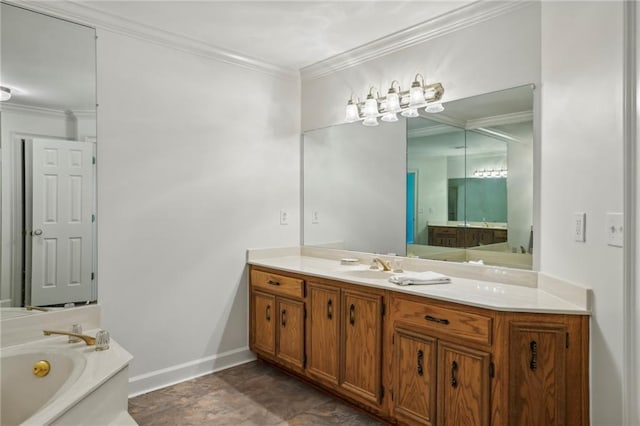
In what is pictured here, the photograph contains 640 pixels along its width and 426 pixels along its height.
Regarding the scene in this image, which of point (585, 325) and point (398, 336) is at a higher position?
point (585, 325)

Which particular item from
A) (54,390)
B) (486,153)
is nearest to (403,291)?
(486,153)

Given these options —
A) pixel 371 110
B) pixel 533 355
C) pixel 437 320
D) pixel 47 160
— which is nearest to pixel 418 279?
pixel 437 320

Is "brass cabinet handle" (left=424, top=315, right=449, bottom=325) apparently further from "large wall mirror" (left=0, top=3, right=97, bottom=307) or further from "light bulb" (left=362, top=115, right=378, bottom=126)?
"large wall mirror" (left=0, top=3, right=97, bottom=307)

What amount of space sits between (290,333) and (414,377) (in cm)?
106

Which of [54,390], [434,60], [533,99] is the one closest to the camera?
[54,390]

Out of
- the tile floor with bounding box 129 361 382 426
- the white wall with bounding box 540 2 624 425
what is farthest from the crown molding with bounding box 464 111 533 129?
the tile floor with bounding box 129 361 382 426

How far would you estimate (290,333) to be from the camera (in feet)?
9.27

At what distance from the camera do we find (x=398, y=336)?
2131mm

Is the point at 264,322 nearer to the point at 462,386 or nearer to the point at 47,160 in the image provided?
the point at 462,386

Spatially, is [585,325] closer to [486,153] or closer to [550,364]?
[550,364]

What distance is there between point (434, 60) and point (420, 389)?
2.04 m

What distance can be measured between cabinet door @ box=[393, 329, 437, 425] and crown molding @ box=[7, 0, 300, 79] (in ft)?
7.82

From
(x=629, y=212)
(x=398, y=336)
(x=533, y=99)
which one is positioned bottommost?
Result: (x=398, y=336)

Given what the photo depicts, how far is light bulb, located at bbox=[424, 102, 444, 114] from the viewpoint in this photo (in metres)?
2.55
